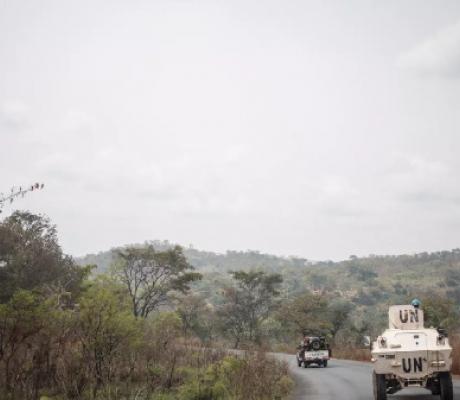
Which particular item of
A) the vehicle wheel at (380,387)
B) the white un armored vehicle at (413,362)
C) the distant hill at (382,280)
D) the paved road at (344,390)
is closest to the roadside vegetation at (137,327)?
the paved road at (344,390)

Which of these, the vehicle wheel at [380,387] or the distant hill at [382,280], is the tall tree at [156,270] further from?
the distant hill at [382,280]

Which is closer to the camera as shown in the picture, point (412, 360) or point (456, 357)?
point (412, 360)

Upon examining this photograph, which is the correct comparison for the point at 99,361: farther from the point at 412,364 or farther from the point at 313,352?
the point at 313,352

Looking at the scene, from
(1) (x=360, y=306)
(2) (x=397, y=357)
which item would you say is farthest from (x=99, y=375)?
(1) (x=360, y=306)

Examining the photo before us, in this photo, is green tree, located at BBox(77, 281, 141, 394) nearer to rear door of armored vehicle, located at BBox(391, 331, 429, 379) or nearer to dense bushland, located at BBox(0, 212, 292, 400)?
dense bushland, located at BBox(0, 212, 292, 400)

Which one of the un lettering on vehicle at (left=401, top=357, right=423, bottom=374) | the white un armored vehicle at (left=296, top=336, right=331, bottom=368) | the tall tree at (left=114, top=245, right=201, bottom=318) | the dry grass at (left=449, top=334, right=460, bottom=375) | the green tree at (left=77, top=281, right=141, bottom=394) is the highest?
the tall tree at (left=114, top=245, right=201, bottom=318)

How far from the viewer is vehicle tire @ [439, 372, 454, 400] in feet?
42.9

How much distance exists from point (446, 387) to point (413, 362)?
0.89 m

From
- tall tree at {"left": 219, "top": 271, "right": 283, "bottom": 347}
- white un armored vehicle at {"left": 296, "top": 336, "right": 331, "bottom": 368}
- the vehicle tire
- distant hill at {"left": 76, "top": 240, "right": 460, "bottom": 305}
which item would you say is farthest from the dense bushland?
distant hill at {"left": 76, "top": 240, "right": 460, "bottom": 305}

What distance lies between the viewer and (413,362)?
13305mm

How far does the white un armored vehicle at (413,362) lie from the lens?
13188 mm

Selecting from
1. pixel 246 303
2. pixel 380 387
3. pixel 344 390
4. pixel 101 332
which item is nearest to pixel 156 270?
pixel 246 303

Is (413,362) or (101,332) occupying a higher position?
(101,332)

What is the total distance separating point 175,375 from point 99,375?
228 inches
